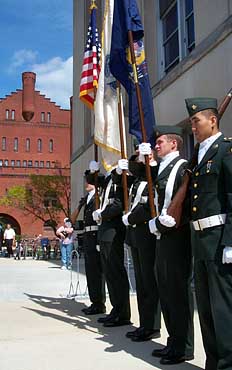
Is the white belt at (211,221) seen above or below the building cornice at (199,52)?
below

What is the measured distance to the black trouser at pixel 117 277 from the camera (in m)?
6.14

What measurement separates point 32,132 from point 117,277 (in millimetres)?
57078

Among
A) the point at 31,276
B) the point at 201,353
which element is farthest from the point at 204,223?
the point at 31,276

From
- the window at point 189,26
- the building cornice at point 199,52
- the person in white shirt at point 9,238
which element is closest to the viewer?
the building cornice at point 199,52

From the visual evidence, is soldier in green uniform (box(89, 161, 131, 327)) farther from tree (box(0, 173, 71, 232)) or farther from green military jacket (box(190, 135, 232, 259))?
tree (box(0, 173, 71, 232))

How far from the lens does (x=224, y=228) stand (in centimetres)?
363

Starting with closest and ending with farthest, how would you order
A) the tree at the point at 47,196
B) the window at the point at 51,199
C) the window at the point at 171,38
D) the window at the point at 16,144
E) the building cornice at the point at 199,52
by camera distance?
the building cornice at the point at 199,52
the window at the point at 171,38
the window at the point at 51,199
the tree at the point at 47,196
the window at the point at 16,144

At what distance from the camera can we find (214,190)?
12.3 ft

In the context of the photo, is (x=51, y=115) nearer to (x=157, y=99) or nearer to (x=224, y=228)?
(x=157, y=99)

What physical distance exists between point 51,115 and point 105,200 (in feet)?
190

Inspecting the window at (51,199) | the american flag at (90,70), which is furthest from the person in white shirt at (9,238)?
the american flag at (90,70)

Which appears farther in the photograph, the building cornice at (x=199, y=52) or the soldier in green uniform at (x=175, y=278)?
the building cornice at (x=199, y=52)

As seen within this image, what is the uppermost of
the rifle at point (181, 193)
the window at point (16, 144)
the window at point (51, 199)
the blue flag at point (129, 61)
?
the window at point (16, 144)

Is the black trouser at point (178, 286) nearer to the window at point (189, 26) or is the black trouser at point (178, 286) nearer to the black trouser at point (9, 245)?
the window at point (189, 26)
